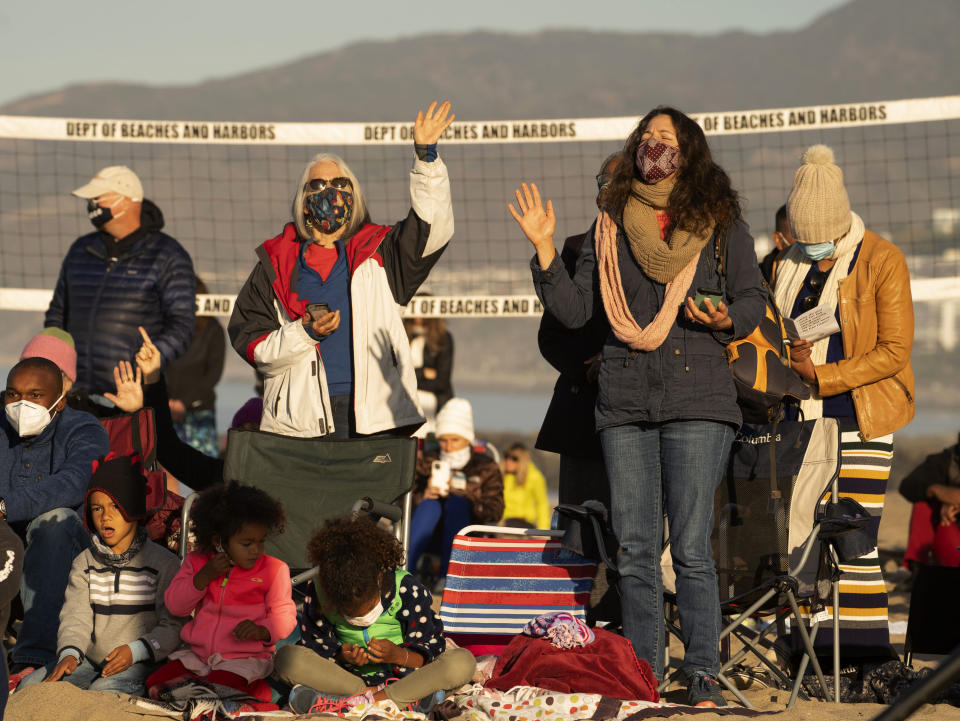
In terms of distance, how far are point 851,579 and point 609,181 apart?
179cm

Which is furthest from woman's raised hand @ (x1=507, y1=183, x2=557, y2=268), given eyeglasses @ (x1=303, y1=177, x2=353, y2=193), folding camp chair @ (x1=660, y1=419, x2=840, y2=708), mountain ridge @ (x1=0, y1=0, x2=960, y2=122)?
mountain ridge @ (x1=0, y1=0, x2=960, y2=122)

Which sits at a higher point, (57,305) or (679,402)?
(57,305)

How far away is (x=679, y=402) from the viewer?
178 inches

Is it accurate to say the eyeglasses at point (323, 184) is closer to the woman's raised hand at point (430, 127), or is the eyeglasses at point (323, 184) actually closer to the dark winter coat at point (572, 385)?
the woman's raised hand at point (430, 127)

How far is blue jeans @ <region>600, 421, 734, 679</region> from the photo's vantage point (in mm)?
4566

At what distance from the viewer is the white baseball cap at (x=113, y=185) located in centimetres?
657

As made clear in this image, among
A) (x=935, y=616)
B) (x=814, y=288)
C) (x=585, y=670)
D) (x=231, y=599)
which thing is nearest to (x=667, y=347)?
(x=585, y=670)

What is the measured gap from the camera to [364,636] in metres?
4.81

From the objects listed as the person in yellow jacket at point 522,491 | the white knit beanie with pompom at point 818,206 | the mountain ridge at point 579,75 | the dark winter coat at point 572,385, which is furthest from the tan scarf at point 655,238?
the mountain ridge at point 579,75

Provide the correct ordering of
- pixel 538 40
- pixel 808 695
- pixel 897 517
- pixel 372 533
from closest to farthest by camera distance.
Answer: pixel 372 533 → pixel 808 695 → pixel 897 517 → pixel 538 40

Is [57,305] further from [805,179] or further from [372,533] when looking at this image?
[805,179]

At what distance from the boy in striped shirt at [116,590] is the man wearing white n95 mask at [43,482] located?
115 mm

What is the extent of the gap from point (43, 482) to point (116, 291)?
136 centimetres

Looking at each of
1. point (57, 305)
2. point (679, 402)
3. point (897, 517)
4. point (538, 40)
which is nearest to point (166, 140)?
point (57, 305)
